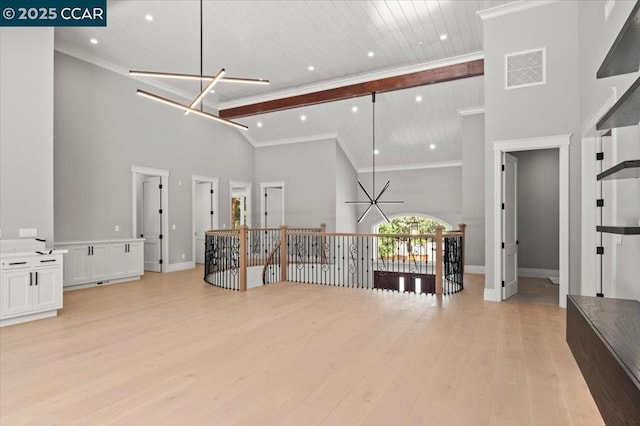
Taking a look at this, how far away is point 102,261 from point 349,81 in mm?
6563

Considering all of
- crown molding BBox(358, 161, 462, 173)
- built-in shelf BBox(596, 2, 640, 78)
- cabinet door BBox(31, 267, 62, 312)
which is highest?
crown molding BBox(358, 161, 462, 173)

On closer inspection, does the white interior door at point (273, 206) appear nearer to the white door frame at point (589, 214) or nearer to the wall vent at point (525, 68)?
the wall vent at point (525, 68)

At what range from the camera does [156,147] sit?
336 inches

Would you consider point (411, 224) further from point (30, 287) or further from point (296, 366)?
point (30, 287)

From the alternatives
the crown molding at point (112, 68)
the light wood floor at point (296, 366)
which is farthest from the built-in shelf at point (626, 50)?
the crown molding at point (112, 68)

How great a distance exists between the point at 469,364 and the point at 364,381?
1.00 m

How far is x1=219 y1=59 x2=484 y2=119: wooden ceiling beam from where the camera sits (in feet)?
23.1

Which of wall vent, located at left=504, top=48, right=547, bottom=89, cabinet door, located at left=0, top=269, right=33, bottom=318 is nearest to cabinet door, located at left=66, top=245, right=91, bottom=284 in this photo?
cabinet door, located at left=0, top=269, right=33, bottom=318

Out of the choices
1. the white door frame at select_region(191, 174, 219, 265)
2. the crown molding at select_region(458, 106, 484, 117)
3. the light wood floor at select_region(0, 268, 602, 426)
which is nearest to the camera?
the light wood floor at select_region(0, 268, 602, 426)

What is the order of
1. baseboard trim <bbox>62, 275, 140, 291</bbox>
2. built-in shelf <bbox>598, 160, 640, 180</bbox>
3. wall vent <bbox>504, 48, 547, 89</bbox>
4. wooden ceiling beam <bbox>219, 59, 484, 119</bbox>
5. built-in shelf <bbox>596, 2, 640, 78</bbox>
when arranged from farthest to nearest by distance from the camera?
wooden ceiling beam <bbox>219, 59, 484, 119</bbox> < baseboard trim <bbox>62, 275, 140, 291</bbox> < wall vent <bbox>504, 48, 547, 89</bbox> < built-in shelf <bbox>598, 160, 640, 180</bbox> < built-in shelf <bbox>596, 2, 640, 78</bbox>

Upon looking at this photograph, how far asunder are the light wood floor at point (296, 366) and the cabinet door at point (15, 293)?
22 centimetres

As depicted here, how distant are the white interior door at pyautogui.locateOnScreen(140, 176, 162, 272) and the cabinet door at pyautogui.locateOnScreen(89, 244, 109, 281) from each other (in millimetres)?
1717

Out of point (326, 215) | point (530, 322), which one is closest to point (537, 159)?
point (530, 322)

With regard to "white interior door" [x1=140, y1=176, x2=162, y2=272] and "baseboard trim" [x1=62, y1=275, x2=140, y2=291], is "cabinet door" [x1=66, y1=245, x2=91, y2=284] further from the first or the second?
"white interior door" [x1=140, y1=176, x2=162, y2=272]
